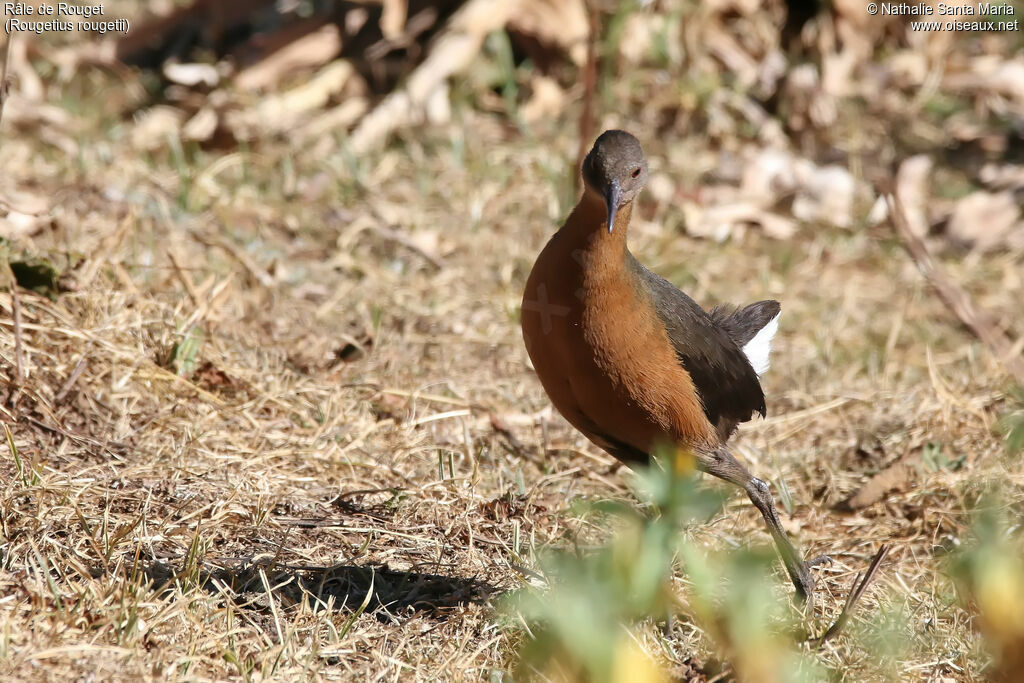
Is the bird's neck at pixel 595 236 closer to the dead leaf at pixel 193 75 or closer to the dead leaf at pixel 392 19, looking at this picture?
the dead leaf at pixel 392 19

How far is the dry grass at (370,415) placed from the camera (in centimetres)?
301

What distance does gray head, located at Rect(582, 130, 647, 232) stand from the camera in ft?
11.3

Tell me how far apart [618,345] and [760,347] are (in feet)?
4.65

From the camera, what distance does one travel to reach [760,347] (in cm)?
464

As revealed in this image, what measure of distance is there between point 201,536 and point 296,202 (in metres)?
3.02

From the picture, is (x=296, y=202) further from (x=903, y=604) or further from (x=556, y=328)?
(x=903, y=604)

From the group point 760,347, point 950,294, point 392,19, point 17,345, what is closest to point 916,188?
point 760,347

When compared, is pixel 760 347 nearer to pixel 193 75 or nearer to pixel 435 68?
pixel 435 68

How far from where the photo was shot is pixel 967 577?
63.5 inches

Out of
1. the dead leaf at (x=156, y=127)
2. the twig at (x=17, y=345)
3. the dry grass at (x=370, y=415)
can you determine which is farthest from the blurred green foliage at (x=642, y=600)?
the dead leaf at (x=156, y=127)

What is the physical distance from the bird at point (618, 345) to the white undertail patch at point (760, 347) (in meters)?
0.72

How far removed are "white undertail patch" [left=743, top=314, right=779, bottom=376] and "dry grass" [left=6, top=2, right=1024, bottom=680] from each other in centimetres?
34

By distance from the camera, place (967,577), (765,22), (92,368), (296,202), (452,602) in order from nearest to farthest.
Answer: (967,577) → (452,602) → (92,368) → (296,202) → (765,22)

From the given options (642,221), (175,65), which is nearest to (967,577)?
(642,221)
